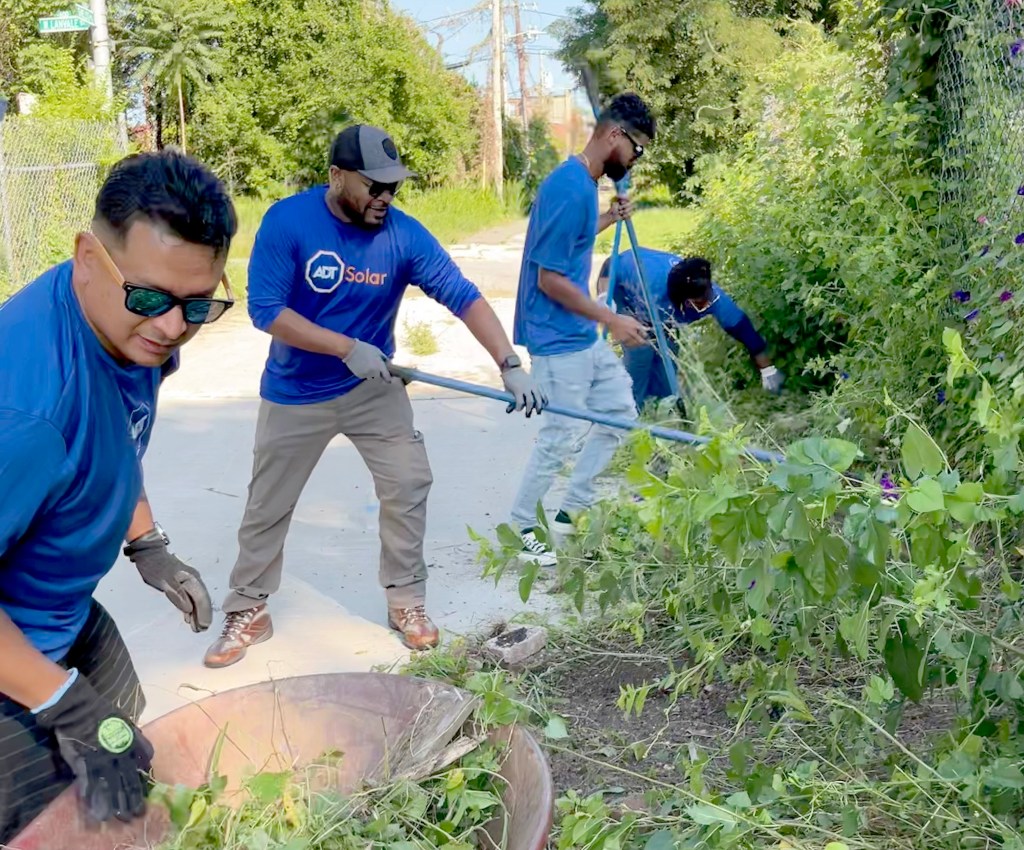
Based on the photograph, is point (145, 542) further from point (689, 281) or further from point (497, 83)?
point (497, 83)

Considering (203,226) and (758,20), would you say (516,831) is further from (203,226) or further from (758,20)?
(758,20)

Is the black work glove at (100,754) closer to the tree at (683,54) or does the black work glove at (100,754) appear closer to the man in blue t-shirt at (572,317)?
the man in blue t-shirt at (572,317)

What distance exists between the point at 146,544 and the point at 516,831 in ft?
4.04

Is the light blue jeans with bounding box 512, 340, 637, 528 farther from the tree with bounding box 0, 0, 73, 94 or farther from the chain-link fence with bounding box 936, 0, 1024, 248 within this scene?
the tree with bounding box 0, 0, 73, 94

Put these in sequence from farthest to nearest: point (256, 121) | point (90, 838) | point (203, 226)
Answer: point (256, 121) < point (203, 226) < point (90, 838)

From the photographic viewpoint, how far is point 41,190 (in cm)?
1301

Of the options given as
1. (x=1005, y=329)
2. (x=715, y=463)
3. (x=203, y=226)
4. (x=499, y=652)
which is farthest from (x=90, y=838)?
(x=1005, y=329)

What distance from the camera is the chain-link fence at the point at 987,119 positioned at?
13.8ft

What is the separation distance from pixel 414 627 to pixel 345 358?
1.03 meters

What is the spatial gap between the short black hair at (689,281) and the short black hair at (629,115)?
105cm

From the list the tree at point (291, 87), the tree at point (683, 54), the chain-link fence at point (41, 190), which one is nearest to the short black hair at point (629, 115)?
the chain-link fence at point (41, 190)

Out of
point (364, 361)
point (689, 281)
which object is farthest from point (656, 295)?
point (364, 361)

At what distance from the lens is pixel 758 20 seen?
28203mm

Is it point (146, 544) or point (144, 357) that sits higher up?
point (144, 357)
